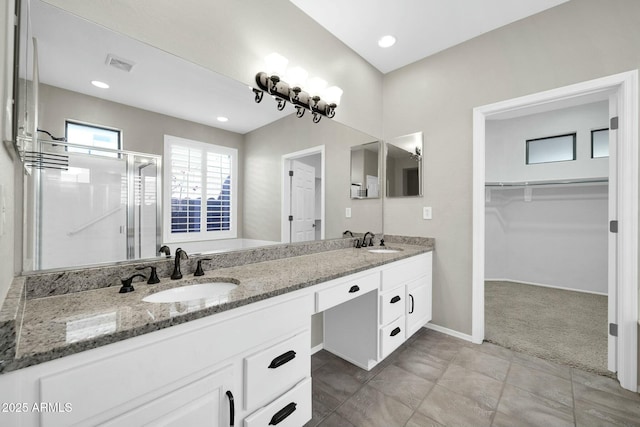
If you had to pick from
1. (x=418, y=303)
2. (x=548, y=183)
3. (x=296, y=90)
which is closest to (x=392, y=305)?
(x=418, y=303)

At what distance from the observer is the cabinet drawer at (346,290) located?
1.40 metres

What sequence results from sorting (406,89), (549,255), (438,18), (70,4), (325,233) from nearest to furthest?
(70,4), (438,18), (325,233), (406,89), (549,255)

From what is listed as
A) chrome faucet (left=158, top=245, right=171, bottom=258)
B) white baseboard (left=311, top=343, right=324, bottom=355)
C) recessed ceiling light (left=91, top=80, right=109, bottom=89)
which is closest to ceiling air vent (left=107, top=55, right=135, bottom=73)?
recessed ceiling light (left=91, top=80, right=109, bottom=89)

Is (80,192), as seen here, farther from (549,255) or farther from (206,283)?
(549,255)

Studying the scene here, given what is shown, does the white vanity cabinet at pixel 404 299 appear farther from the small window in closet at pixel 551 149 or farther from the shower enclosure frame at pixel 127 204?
the small window in closet at pixel 551 149

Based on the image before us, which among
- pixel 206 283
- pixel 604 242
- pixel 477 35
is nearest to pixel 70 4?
pixel 206 283

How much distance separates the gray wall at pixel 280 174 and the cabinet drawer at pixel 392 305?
28.9 inches

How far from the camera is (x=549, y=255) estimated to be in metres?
4.02

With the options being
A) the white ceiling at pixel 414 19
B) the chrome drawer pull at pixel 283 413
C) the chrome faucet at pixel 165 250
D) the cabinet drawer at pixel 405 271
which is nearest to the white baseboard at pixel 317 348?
the cabinet drawer at pixel 405 271

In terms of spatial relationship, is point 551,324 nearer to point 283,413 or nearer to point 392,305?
point 392,305

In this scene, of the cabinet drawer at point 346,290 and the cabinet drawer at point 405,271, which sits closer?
the cabinet drawer at point 346,290

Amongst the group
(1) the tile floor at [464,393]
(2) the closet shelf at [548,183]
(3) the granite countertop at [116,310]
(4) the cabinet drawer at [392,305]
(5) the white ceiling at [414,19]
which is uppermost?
(5) the white ceiling at [414,19]

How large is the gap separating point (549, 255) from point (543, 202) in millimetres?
811

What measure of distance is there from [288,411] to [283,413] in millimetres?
29
